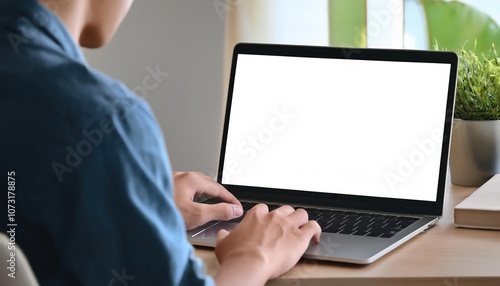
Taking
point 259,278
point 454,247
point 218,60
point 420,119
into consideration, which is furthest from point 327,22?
point 259,278

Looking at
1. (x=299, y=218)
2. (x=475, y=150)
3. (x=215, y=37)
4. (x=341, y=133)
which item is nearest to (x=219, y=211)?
(x=299, y=218)

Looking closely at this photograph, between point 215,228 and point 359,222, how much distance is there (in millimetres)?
203

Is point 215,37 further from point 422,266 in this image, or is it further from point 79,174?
point 79,174

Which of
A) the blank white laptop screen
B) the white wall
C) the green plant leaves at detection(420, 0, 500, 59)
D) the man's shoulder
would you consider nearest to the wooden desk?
the blank white laptop screen

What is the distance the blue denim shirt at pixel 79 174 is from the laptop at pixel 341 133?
484mm

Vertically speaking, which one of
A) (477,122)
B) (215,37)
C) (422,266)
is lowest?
(422,266)

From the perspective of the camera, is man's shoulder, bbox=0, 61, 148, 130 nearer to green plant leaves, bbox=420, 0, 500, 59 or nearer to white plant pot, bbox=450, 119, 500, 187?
white plant pot, bbox=450, 119, 500, 187

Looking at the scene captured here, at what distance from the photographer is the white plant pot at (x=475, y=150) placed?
1.49m

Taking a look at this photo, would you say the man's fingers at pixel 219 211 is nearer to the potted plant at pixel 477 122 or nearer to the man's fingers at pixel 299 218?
the man's fingers at pixel 299 218

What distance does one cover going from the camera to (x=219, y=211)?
127cm

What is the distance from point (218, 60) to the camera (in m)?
2.32

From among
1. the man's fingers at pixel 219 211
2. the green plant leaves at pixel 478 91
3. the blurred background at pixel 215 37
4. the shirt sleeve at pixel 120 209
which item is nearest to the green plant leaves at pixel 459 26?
the blurred background at pixel 215 37

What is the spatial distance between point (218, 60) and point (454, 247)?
127 centimetres

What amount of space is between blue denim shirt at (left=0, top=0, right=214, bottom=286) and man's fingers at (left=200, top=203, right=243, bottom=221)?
47 centimetres
